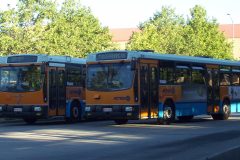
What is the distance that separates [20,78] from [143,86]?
563cm

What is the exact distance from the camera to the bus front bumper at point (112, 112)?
2306 centimetres

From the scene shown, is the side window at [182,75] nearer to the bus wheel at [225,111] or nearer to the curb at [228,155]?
the bus wheel at [225,111]

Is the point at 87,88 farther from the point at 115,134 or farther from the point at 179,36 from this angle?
the point at 179,36

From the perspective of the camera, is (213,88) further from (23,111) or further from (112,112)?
(23,111)

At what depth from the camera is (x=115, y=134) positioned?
19.8 m

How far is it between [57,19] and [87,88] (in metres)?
22.0

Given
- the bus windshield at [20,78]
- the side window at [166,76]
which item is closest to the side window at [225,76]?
the side window at [166,76]

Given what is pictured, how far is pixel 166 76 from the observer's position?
25000 millimetres

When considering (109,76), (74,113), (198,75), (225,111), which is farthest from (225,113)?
(109,76)

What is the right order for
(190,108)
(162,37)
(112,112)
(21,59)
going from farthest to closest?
(162,37) → (190,108) → (21,59) → (112,112)

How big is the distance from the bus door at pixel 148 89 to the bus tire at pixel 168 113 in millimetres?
628

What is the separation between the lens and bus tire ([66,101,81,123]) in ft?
88.7

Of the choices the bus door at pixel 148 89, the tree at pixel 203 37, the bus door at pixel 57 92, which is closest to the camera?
the bus door at pixel 148 89

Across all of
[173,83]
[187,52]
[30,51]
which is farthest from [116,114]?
[187,52]
